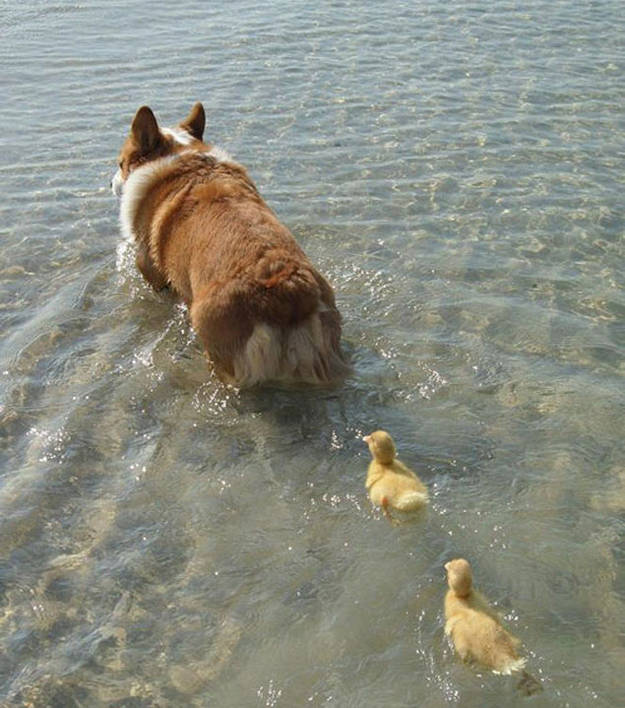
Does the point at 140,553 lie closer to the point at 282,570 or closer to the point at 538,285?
the point at 282,570

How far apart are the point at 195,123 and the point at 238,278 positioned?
78.4 inches

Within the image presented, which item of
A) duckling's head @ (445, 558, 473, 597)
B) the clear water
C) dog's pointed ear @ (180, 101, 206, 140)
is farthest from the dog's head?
duckling's head @ (445, 558, 473, 597)

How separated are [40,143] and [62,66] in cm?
214

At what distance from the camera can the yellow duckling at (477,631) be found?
3.01m

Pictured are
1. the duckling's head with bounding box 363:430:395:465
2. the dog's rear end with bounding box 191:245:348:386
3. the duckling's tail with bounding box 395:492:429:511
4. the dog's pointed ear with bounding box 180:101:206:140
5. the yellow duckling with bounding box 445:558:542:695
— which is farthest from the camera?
the dog's pointed ear with bounding box 180:101:206:140

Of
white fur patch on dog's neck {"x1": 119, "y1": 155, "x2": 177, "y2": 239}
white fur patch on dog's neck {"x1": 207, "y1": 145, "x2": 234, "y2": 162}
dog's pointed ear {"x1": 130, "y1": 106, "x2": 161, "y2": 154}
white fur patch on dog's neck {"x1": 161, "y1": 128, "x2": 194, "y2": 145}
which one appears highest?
dog's pointed ear {"x1": 130, "y1": 106, "x2": 161, "y2": 154}

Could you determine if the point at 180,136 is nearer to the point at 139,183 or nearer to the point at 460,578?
the point at 139,183

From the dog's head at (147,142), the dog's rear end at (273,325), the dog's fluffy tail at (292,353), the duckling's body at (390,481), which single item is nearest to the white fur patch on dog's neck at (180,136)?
the dog's head at (147,142)

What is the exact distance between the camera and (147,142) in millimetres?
5805

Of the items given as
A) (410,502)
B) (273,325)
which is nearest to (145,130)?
(273,325)

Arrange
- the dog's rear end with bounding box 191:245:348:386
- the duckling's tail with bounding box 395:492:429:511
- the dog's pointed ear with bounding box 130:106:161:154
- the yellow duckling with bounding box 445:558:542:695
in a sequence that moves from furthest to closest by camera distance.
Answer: the dog's pointed ear with bounding box 130:106:161:154 < the dog's rear end with bounding box 191:245:348:386 < the duckling's tail with bounding box 395:492:429:511 < the yellow duckling with bounding box 445:558:542:695

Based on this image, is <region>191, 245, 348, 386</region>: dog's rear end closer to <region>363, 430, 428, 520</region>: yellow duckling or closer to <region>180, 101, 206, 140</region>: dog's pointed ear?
<region>363, 430, 428, 520</region>: yellow duckling

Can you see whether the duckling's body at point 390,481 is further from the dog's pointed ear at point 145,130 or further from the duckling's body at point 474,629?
the dog's pointed ear at point 145,130

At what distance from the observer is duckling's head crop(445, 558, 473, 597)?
124 inches
